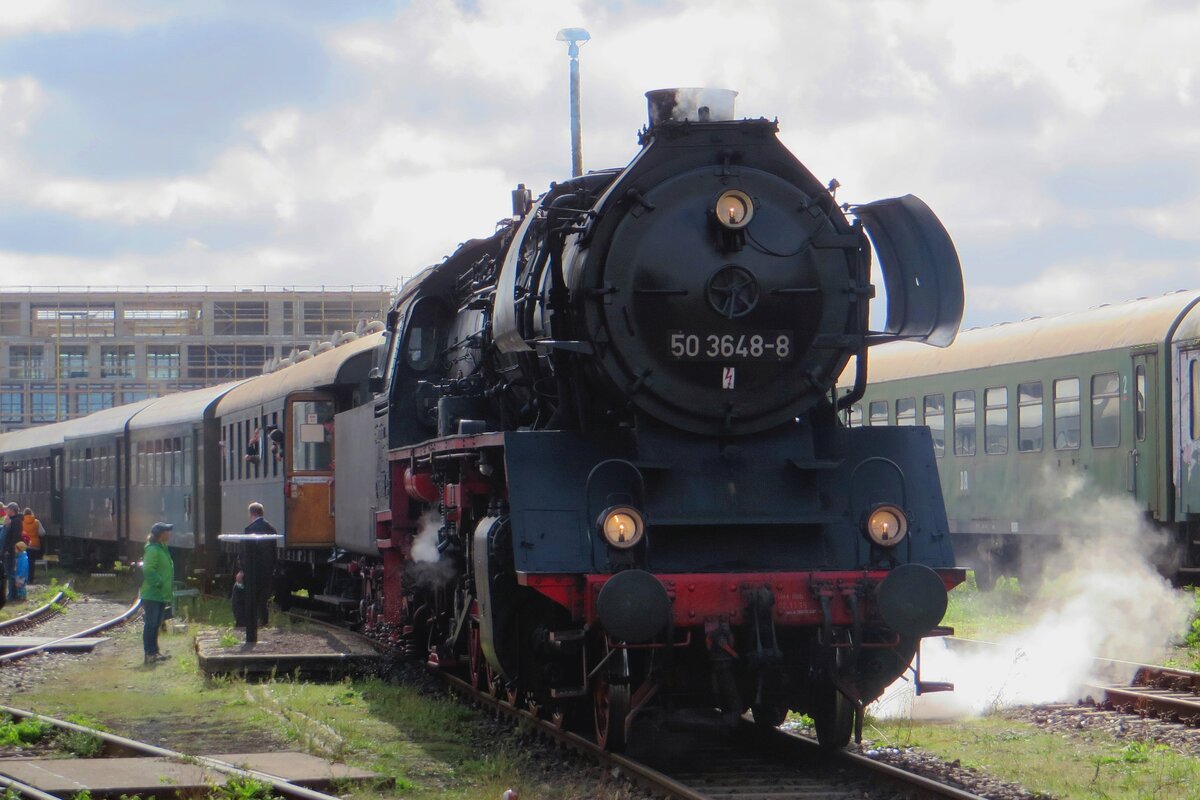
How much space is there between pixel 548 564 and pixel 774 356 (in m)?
1.65

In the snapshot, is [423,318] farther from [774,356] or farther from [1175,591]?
[1175,591]

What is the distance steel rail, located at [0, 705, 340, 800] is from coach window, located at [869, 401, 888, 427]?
12620 mm

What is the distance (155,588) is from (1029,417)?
9507 mm

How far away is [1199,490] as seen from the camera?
14242 millimetres

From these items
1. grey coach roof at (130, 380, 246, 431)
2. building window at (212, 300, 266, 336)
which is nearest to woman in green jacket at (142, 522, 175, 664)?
grey coach roof at (130, 380, 246, 431)

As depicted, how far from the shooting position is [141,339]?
85375 mm

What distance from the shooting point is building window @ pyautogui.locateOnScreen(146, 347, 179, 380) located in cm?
8538

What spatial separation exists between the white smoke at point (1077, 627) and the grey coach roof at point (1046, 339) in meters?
1.51

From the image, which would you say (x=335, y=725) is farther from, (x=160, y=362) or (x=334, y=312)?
(x=160, y=362)

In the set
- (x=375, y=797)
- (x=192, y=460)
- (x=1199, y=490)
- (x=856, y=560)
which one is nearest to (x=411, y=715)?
(x=375, y=797)

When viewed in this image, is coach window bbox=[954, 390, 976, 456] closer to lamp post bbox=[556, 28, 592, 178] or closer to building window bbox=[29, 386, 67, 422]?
lamp post bbox=[556, 28, 592, 178]

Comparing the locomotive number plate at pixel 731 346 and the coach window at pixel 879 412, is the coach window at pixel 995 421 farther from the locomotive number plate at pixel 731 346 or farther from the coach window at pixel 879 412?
the locomotive number plate at pixel 731 346

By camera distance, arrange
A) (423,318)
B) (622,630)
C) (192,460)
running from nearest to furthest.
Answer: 1. (622,630)
2. (423,318)
3. (192,460)

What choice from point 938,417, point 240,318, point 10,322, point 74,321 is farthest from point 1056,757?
point 10,322
